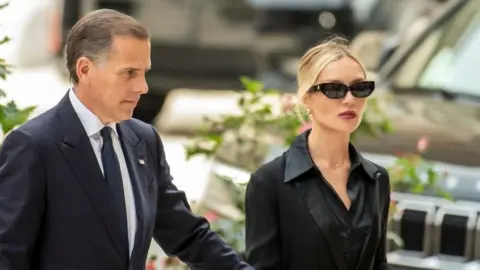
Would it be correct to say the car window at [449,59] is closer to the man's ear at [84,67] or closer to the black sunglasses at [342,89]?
the black sunglasses at [342,89]

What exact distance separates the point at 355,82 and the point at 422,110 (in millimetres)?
2255

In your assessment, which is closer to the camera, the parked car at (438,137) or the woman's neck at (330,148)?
the woman's neck at (330,148)

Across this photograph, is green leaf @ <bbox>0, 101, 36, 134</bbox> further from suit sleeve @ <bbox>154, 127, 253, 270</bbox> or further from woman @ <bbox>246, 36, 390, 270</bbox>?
woman @ <bbox>246, 36, 390, 270</bbox>

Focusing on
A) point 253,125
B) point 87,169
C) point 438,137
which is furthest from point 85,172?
point 438,137

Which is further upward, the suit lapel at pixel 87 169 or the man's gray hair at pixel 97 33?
the man's gray hair at pixel 97 33

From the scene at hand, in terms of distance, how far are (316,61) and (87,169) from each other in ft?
2.19

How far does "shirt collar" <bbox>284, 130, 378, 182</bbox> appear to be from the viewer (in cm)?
260

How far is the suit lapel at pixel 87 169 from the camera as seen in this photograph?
2.33 meters

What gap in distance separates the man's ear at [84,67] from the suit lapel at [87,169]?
95mm

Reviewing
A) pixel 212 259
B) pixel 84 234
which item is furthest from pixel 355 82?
pixel 84 234

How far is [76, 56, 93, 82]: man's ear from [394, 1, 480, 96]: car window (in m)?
2.89

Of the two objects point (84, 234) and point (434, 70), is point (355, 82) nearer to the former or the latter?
point (84, 234)

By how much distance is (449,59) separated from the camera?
5.09 meters

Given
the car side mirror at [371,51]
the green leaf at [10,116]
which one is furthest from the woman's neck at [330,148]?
the car side mirror at [371,51]
